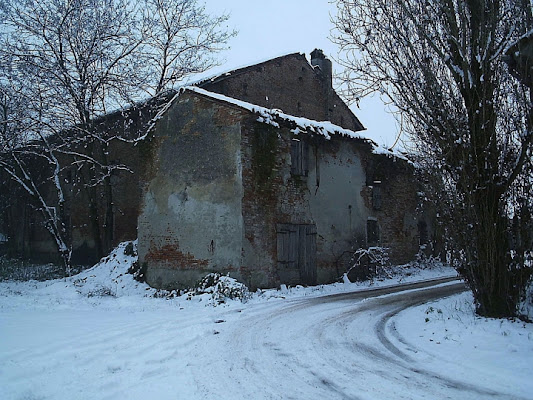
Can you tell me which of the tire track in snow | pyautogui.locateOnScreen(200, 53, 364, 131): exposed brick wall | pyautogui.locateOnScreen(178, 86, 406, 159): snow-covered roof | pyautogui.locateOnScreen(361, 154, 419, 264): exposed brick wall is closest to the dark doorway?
pyautogui.locateOnScreen(178, 86, 406, 159): snow-covered roof

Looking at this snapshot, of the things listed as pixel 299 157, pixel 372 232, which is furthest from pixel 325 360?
pixel 372 232

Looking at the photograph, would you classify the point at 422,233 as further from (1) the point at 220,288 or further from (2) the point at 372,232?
(1) the point at 220,288

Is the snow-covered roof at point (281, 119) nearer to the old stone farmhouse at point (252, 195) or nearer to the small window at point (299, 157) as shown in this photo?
the old stone farmhouse at point (252, 195)

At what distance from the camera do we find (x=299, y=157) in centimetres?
1516

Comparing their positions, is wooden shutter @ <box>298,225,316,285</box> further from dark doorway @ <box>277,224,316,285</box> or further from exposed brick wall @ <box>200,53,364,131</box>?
exposed brick wall @ <box>200,53,364,131</box>

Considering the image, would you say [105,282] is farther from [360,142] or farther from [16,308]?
[360,142]

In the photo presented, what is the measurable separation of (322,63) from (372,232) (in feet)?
41.4

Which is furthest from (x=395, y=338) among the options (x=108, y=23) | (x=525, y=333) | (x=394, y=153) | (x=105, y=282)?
(x=108, y=23)

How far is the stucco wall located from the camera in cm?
1342

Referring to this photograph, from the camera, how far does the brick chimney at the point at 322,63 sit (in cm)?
2675

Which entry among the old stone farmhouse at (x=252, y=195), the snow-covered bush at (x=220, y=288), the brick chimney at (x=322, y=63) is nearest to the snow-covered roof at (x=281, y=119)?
the old stone farmhouse at (x=252, y=195)

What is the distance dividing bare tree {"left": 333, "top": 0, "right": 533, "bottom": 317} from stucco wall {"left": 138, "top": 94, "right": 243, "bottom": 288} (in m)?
6.18

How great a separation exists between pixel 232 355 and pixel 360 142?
12.7 m

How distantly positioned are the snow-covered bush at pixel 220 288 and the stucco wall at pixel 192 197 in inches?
14.4
